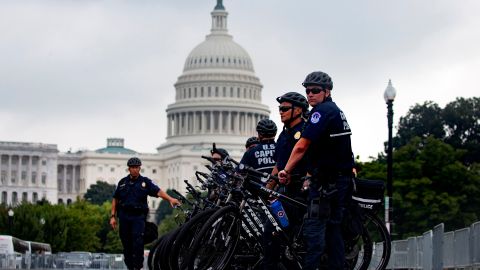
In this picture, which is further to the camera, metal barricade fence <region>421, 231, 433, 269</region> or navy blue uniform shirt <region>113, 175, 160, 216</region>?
navy blue uniform shirt <region>113, 175, 160, 216</region>

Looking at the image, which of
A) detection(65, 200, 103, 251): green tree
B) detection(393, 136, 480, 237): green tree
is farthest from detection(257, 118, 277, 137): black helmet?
detection(65, 200, 103, 251): green tree

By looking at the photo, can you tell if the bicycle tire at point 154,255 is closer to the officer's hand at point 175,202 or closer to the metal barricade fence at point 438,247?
the officer's hand at point 175,202

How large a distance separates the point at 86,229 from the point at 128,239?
336 ft

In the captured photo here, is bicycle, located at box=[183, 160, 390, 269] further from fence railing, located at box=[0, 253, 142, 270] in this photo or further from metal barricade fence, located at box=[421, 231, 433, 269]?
fence railing, located at box=[0, 253, 142, 270]

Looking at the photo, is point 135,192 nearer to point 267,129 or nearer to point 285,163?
point 267,129

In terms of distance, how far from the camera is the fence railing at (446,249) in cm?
1994

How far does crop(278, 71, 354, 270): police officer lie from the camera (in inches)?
587

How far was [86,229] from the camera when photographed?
124125 mm

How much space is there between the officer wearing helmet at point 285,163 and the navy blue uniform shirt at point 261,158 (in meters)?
0.79

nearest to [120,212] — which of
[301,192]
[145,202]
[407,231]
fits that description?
[145,202]

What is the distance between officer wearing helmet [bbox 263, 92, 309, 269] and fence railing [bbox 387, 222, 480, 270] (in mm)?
3342

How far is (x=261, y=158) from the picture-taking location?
1800cm

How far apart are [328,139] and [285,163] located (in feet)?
5.22

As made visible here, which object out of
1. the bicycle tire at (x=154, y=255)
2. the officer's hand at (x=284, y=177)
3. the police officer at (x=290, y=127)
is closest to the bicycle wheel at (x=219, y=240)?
the officer's hand at (x=284, y=177)
